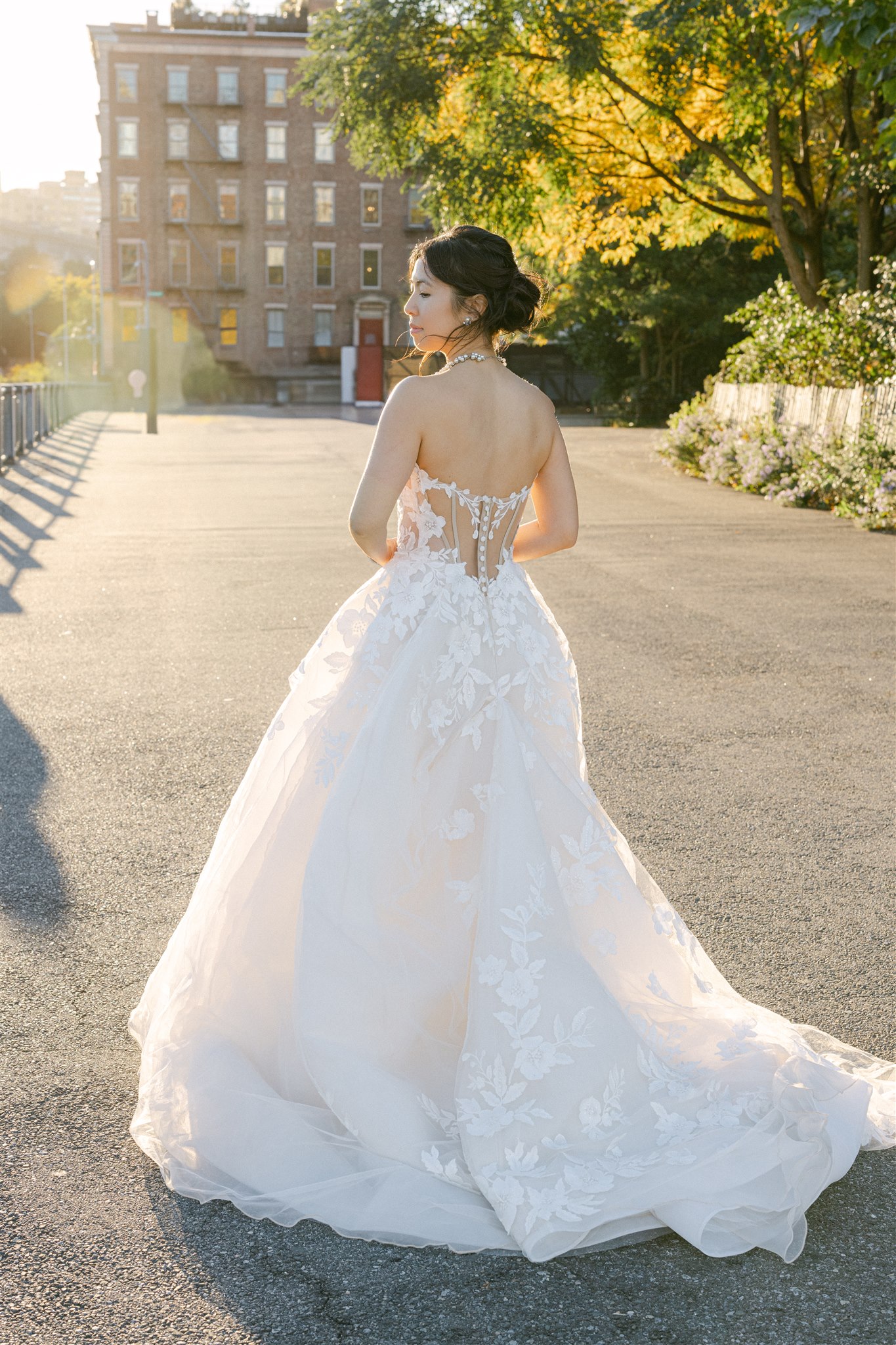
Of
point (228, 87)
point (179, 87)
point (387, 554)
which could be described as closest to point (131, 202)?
point (179, 87)

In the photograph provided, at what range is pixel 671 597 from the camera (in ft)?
35.4

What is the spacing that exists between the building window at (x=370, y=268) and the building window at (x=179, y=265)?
861cm

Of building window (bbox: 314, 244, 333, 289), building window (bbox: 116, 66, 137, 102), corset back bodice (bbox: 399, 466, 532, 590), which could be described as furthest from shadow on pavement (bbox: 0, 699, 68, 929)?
building window (bbox: 116, 66, 137, 102)

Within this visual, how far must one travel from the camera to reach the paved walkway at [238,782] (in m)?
2.49

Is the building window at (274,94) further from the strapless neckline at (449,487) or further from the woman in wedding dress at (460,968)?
the strapless neckline at (449,487)

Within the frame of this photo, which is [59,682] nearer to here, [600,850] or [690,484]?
[600,850]

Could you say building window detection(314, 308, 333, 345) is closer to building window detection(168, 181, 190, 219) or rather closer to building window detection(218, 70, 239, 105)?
building window detection(168, 181, 190, 219)

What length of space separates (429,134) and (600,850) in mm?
22135

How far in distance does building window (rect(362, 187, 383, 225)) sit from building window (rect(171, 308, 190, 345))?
32.7ft

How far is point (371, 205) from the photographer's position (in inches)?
2511

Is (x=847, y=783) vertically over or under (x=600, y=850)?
under

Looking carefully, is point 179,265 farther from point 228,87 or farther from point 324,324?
point 228,87

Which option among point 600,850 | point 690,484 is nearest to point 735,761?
point 600,850

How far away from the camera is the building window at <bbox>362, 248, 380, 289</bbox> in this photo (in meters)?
64.3
